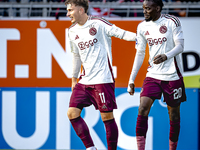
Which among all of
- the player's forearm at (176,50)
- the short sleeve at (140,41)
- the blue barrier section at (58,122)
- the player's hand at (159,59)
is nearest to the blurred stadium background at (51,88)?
the blue barrier section at (58,122)

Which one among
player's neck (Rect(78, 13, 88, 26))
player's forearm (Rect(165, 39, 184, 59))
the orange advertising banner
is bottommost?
the orange advertising banner

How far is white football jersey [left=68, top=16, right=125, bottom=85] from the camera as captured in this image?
3.58 metres

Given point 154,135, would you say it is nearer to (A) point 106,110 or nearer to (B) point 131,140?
(B) point 131,140

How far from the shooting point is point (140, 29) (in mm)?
3703

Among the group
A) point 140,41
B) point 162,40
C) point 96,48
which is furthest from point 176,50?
point 96,48

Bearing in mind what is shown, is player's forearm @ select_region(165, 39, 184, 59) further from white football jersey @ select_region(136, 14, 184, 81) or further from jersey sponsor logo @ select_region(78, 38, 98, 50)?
jersey sponsor logo @ select_region(78, 38, 98, 50)

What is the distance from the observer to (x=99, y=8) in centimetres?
491

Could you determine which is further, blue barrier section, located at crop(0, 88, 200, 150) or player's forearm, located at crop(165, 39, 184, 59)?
blue barrier section, located at crop(0, 88, 200, 150)

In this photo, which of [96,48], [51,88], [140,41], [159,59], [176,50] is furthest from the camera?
[51,88]

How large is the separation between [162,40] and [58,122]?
2118 mm

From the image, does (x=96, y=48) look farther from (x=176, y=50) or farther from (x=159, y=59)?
(x=176, y=50)

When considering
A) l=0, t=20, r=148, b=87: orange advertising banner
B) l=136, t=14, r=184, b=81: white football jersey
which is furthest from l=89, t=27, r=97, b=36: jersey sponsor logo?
l=0, t=20, r=148, b=87: orange advertising banner

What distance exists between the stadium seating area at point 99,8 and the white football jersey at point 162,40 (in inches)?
47.5

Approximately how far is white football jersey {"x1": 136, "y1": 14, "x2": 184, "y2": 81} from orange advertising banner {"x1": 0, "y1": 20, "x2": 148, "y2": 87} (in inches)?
44.9
